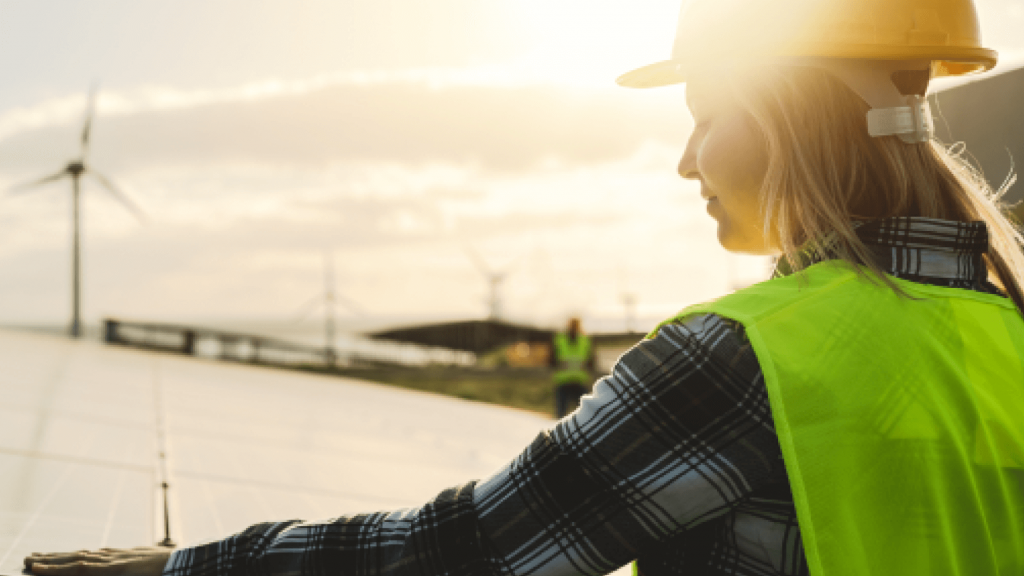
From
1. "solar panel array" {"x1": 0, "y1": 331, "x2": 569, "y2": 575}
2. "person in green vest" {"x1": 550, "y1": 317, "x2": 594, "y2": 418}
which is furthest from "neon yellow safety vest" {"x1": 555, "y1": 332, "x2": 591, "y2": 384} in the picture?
"solar panel array" {"x1": 0, "y1": 331, "x2": 569, "y2": 575}

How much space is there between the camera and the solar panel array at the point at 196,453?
2043 millimetres

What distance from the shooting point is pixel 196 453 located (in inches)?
125

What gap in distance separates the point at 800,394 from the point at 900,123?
0.46 metres

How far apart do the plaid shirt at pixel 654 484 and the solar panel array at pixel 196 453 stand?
1031mm

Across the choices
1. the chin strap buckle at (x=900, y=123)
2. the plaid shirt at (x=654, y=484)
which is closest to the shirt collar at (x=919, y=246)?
the plaid shirt at (x=654, y=484)

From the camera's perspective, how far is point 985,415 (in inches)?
38.1

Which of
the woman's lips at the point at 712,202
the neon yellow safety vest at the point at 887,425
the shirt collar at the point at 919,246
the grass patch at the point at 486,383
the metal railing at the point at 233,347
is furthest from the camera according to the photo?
the grass patch at the point at 486,383

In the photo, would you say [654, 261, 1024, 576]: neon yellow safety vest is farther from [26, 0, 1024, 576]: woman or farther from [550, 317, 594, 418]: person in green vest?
[550, 317, 594, 418]: person in green vest

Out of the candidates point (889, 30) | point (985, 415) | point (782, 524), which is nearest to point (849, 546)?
point (782, 524)

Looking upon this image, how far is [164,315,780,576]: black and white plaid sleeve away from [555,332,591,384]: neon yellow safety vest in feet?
39.0

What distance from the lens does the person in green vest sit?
42.1 ft

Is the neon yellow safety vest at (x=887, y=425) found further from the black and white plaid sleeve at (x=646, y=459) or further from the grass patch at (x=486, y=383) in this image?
the grass patch at (x=486, y=383)

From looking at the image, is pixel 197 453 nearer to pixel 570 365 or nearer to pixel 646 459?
pixel 646 459

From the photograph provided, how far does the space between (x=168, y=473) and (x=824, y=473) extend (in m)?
2.38
